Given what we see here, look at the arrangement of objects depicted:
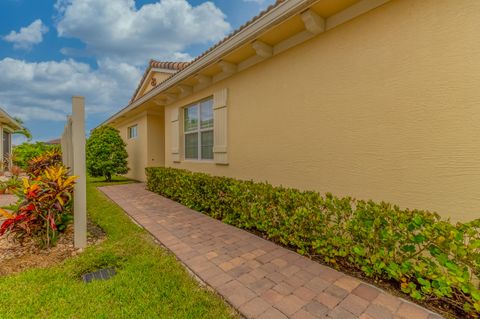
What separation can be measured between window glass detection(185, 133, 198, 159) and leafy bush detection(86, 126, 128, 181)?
5.21 m

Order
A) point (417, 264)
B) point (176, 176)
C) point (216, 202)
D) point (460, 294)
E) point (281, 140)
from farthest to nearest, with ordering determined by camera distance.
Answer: point (176, 176) < point (216, 202) < point (281, 140) < point (417, 264) < point (460, 294)

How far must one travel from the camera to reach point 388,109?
2760 millimetres

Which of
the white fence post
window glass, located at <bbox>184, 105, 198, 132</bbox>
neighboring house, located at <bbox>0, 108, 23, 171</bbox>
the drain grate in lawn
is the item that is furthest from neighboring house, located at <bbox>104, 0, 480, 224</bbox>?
neighboring house, located at <bbox>0, 108, 23, 171</bbox>

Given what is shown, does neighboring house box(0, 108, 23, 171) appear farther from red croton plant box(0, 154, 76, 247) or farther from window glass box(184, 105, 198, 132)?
red croton plant box(0, 154, 76, 247)

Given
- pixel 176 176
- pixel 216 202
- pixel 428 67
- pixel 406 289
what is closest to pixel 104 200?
pixel 176 176

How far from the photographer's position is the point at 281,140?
163 inches

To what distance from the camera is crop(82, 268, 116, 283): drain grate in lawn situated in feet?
8.13

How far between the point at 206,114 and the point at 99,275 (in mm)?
4715

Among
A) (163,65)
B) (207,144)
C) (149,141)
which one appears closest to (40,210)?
(207,144)

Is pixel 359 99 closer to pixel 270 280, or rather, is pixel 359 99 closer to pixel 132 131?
pixel 270 280

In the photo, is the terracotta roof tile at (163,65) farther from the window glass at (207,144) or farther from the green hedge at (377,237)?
the green hedge at (377,237)

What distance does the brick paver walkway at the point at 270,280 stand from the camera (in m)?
1.93

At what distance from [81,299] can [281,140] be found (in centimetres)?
348

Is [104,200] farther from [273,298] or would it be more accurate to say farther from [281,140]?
[273,298]
